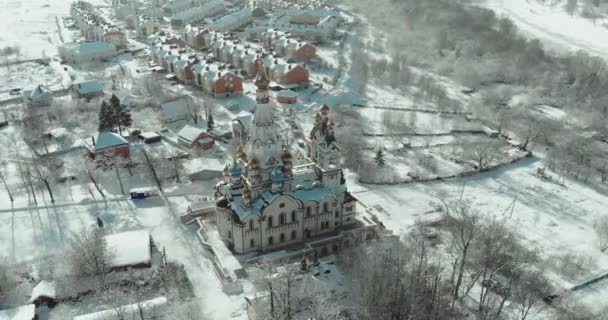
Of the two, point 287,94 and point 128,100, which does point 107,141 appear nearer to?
point 128,100

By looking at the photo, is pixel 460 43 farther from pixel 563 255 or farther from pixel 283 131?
pixel 563 255

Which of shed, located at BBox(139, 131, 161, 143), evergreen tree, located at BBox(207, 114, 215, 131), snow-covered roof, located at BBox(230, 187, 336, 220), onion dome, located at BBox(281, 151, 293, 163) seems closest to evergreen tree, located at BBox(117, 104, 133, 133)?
shed, located at BBox(139, 131, 161, 143)

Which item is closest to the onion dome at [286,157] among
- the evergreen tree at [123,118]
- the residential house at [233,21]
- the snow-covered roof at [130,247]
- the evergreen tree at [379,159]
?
the snow-covered roof at [130,247]

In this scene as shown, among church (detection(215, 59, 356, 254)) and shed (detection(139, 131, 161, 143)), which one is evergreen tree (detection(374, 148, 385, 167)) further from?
shed (detection(139, 131, 161, 143))

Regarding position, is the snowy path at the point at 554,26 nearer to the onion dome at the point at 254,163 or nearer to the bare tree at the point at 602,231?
the bare tree at the point at 602,231

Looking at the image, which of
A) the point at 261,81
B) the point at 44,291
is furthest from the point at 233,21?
the point at 44,291

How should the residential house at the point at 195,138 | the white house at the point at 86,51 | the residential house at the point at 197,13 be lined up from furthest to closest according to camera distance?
the residential house at the point at 197,13 < the white house at the point at 86,51 < the residential house at the point at 195,138
